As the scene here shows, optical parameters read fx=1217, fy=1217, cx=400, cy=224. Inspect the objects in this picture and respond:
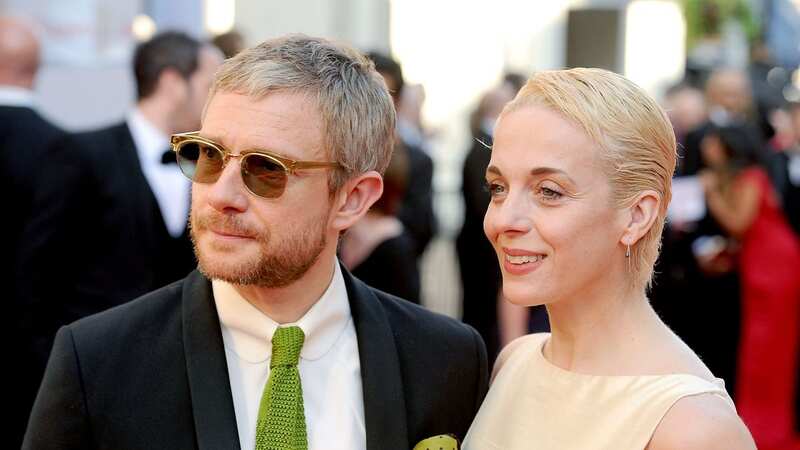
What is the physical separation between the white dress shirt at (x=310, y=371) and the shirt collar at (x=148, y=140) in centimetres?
A: 242

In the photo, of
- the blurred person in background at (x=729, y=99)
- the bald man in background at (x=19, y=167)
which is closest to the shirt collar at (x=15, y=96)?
the bald man in background at (x=19, y=167)

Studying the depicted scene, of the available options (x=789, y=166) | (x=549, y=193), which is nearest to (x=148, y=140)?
(x=549, y=193)

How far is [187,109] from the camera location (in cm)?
552

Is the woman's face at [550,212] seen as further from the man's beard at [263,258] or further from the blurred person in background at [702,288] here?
the blurred person in background at [702,288]

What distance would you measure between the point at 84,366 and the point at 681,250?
544 cm

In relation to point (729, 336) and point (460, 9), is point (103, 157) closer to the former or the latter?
point (729, 336)

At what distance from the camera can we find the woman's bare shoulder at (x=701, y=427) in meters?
→ 2.56

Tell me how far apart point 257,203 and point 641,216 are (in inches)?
35.1

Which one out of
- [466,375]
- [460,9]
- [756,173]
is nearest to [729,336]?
[756,173]

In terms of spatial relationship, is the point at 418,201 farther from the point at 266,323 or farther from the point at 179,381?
the point at 179,381

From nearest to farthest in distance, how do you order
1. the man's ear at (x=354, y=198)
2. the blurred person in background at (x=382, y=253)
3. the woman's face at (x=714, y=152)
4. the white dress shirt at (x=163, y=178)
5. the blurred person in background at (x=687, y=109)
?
1. the man's ear at (x=354, y=198)
2. the white dress shirt at (x=163, y=178)
3. the blurred person in background at (x=382, y=253)
4. the woman's face at (x=714, y=152)
5. the blurred person in background at (x=687, y=109)

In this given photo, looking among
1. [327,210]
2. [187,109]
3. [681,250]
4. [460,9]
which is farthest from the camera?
[460,9]

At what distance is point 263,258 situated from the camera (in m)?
2.76

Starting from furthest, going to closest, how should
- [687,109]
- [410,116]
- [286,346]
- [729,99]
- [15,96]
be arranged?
[687,109], [729,99], [410,116], [15,96], [286,346]
